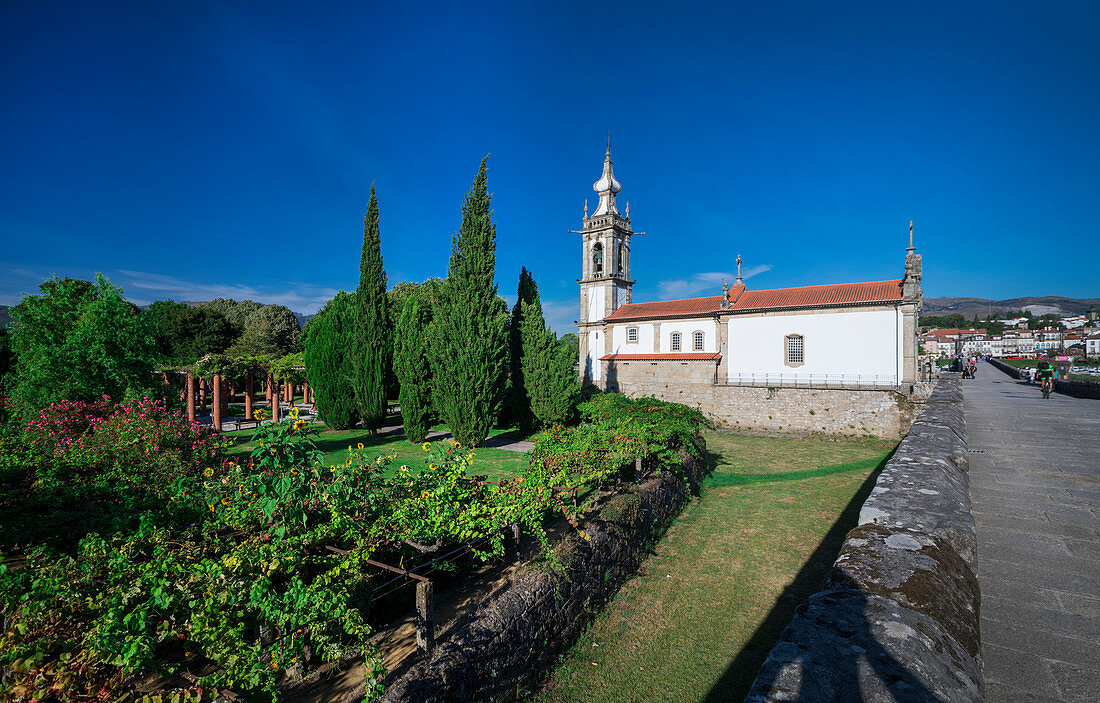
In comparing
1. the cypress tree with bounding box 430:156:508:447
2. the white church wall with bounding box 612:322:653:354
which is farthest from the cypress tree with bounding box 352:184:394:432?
the white church wall with bounding box 612:322:653:354

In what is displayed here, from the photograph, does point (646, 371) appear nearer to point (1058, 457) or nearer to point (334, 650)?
point (1058, 457)

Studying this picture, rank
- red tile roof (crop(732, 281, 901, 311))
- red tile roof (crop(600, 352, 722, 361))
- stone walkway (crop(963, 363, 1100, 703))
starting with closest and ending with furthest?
stone walkway (crop(963, 363, 1100, 703)) → red tile roof (crop(732, 281, 901, 311)) → red tile roof (crop(600, 352, 722, 361))

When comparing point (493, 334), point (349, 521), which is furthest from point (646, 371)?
point (349, 521)

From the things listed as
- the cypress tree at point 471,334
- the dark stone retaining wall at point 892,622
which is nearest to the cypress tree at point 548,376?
the cypress tree at point 471,334

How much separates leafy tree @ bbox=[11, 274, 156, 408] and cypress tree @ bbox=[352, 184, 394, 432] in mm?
8392

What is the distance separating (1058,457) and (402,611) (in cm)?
872

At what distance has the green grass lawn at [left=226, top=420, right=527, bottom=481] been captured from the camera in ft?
41.6

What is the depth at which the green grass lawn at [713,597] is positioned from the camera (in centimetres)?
416

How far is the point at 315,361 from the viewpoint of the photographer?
20.0m

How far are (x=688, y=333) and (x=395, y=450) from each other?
20.1 m

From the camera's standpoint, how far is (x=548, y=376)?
18031 millimetres

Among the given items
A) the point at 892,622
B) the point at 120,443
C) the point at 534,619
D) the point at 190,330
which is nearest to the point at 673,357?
the point at 534,619

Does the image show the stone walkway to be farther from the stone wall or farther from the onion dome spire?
the onion dome spire

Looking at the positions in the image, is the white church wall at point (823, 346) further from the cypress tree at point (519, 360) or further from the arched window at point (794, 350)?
the cypress tree at point (519, 360)
